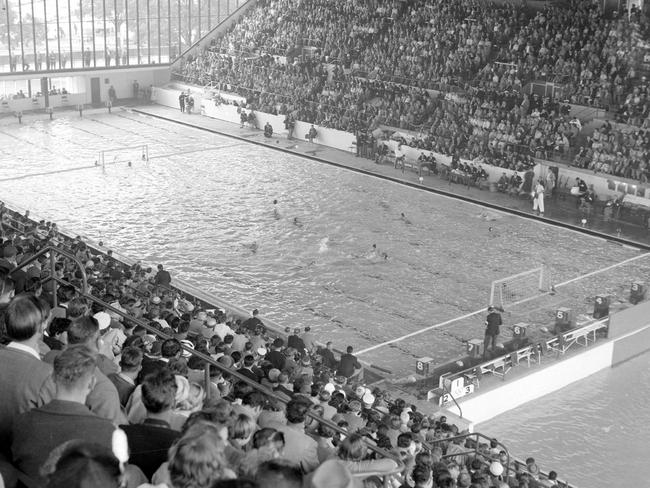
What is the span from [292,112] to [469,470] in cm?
2960

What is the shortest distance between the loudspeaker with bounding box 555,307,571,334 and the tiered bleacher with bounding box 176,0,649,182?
11.0 metres

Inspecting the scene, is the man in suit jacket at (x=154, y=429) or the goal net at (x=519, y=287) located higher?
the man in suit jacket at (x=154, y=429)

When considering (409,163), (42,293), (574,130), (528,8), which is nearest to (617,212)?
(574,130)

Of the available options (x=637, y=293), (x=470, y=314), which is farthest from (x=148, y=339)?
(x=637, y=293)

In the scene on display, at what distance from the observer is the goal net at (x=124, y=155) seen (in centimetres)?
3453

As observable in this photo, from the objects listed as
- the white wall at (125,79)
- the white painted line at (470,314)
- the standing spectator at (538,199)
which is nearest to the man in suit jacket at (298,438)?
the white painted line at (470,314)

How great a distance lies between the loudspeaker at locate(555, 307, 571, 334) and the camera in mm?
19641

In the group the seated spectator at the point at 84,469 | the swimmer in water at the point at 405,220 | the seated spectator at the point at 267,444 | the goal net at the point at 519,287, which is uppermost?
the seated spectator at the point at 84,469

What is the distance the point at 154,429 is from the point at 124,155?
3118 cm

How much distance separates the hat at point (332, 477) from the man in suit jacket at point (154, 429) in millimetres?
1111

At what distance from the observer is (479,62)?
37.3m

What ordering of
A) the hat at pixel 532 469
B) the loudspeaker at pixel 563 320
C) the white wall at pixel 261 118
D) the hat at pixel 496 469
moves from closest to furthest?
the hat at pixel 496 469
the hat at pixel 532 469
the loudspeaker at pixel 563 320
the white wall at pixel 261 118

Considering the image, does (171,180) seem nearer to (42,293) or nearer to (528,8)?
(528,8)

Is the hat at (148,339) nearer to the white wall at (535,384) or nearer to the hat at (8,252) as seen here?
the hat at (8,252)
